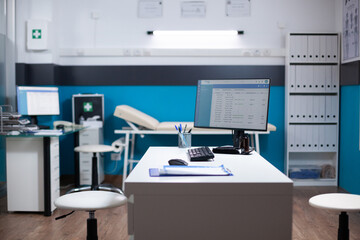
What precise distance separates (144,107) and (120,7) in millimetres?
1205

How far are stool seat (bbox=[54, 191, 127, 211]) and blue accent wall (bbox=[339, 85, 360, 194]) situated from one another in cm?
279

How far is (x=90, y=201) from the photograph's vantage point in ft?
6.63

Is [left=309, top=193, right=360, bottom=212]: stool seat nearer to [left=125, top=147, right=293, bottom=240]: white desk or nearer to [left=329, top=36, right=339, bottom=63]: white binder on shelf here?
[left=125, top=147, right=293, bottom=240]: white desk

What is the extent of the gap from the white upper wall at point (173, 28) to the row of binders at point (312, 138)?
0.84 metres

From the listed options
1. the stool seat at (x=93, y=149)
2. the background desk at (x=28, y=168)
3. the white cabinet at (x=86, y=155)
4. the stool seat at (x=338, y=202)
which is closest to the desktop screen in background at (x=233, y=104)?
the stool seat at (x=338, y=202)

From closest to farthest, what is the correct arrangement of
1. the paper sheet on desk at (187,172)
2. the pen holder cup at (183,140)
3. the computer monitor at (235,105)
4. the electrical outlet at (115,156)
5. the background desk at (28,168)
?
the paper sheet on desk at (187,172) → the computer monitor at (235,105) → the pen holder cup at (183,140) → the background desk at (28,168) → the electrical outlet at (115,156)

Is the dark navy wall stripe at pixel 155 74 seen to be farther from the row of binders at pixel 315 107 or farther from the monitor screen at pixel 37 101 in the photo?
the monitor screen at pixel 37 101

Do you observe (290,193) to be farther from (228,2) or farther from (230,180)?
(228,2)

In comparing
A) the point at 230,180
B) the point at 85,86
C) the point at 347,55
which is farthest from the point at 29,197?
the point at 347,55

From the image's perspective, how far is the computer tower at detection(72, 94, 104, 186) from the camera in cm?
452

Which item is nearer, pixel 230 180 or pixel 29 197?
pixel 230 180

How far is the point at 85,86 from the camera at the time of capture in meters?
4.89

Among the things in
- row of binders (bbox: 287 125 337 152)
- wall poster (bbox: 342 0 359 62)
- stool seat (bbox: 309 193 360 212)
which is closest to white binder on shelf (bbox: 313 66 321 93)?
wall poster (bbox: 342 0 359 62)

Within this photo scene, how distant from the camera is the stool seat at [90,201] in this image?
6.39ft
